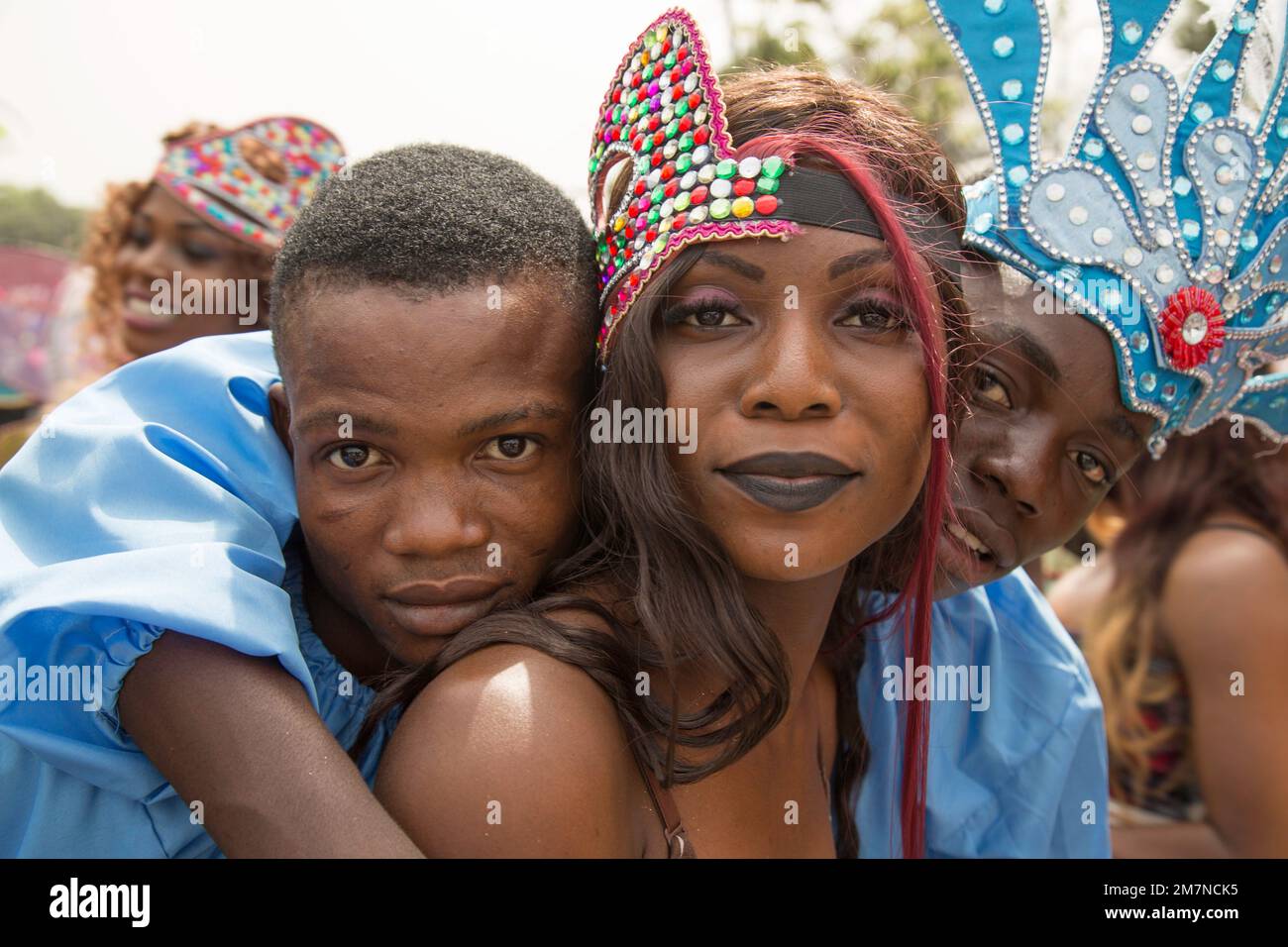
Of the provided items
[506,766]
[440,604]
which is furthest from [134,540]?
[506,766]

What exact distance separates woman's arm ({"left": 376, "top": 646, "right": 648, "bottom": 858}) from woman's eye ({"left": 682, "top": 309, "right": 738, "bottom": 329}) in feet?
1.76

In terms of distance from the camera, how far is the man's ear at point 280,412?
6.65 ft

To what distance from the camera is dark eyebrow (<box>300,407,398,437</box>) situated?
171 cm

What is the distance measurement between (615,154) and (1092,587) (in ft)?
8.64

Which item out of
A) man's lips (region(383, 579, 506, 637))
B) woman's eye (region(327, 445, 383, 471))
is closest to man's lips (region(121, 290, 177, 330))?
woman's eye (region(327, 445, 383, 471))

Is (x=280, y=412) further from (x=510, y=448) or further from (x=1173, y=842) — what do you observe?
(x=1173, y=842)

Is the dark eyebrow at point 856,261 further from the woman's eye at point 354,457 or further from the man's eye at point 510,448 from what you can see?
the woman's eye at point 354,457

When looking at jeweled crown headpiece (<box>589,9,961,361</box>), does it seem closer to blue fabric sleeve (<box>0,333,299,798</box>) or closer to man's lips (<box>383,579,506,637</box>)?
man's lips (<box>383,579,506,637</box>)

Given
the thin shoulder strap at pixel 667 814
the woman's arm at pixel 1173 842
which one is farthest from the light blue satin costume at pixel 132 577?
the woman's arm at pixel 1173 842

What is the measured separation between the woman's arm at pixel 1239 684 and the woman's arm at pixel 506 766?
7.96 feet

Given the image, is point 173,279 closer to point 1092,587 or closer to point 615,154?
point 615,154

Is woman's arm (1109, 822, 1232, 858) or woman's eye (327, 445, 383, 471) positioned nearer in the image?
woman's eye (327, 445, 383, 471)

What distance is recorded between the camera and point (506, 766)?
4.81ft
